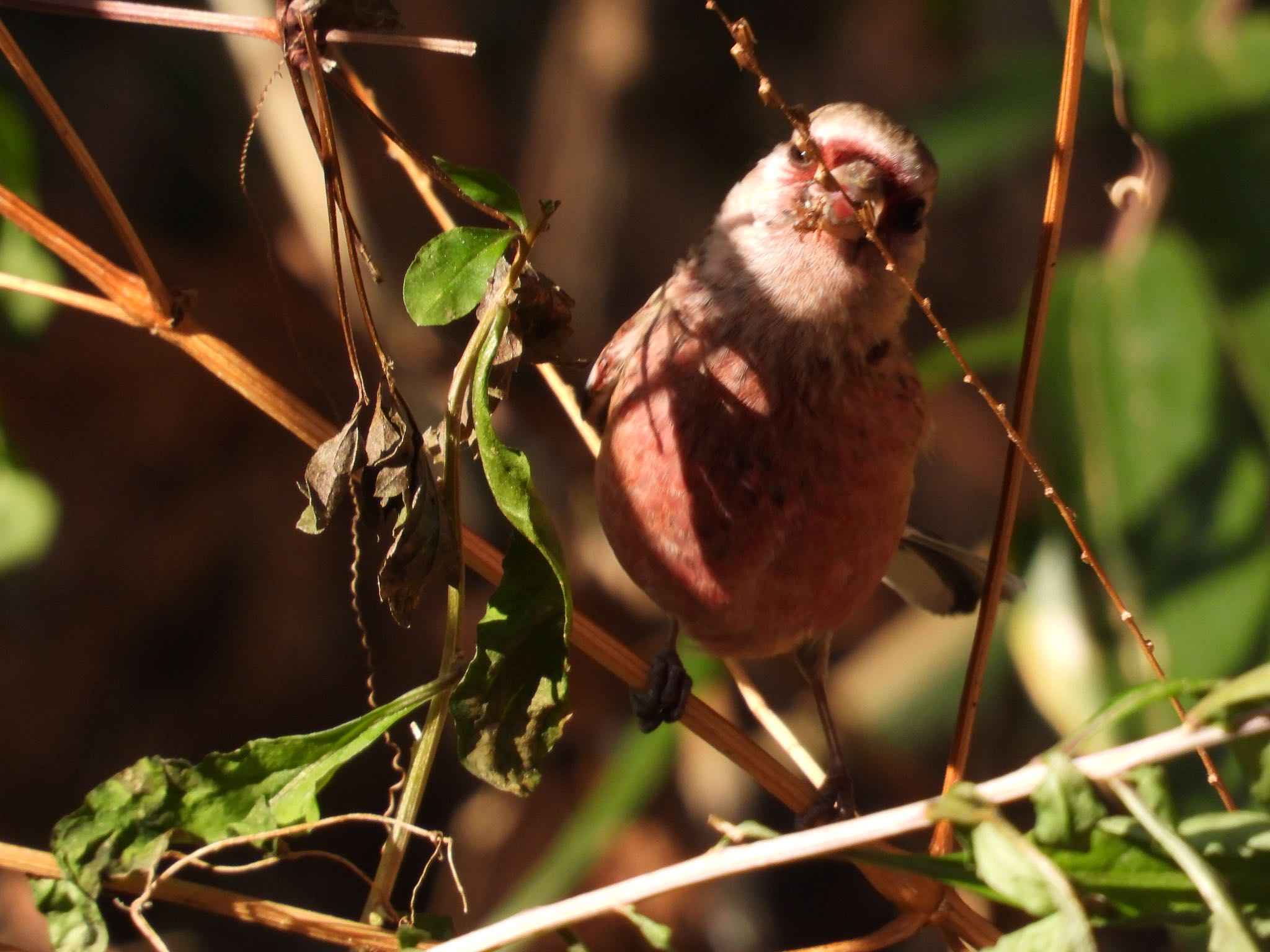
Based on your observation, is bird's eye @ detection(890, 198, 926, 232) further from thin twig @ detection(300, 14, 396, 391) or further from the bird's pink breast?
thin twig @ detection(300, 14, 396, 391)

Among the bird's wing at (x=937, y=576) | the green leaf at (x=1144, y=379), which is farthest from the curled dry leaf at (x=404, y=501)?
the green leaf at (x=1144, y=379)

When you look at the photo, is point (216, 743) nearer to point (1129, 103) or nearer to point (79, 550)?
point (79, 550)

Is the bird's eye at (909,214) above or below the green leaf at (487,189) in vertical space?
above

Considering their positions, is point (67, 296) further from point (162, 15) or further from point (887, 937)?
point (887, 937)

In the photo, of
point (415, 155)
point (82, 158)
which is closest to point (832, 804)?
point (415, 155)

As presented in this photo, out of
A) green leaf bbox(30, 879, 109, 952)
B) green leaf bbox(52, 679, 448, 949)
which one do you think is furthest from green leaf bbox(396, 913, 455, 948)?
green leaf bbox(30, 879, 109, 952)

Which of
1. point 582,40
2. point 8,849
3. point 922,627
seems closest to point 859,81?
point 582,40

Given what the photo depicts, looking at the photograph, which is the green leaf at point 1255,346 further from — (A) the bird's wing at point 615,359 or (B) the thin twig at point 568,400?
(B) the thin twig at point 568,400
